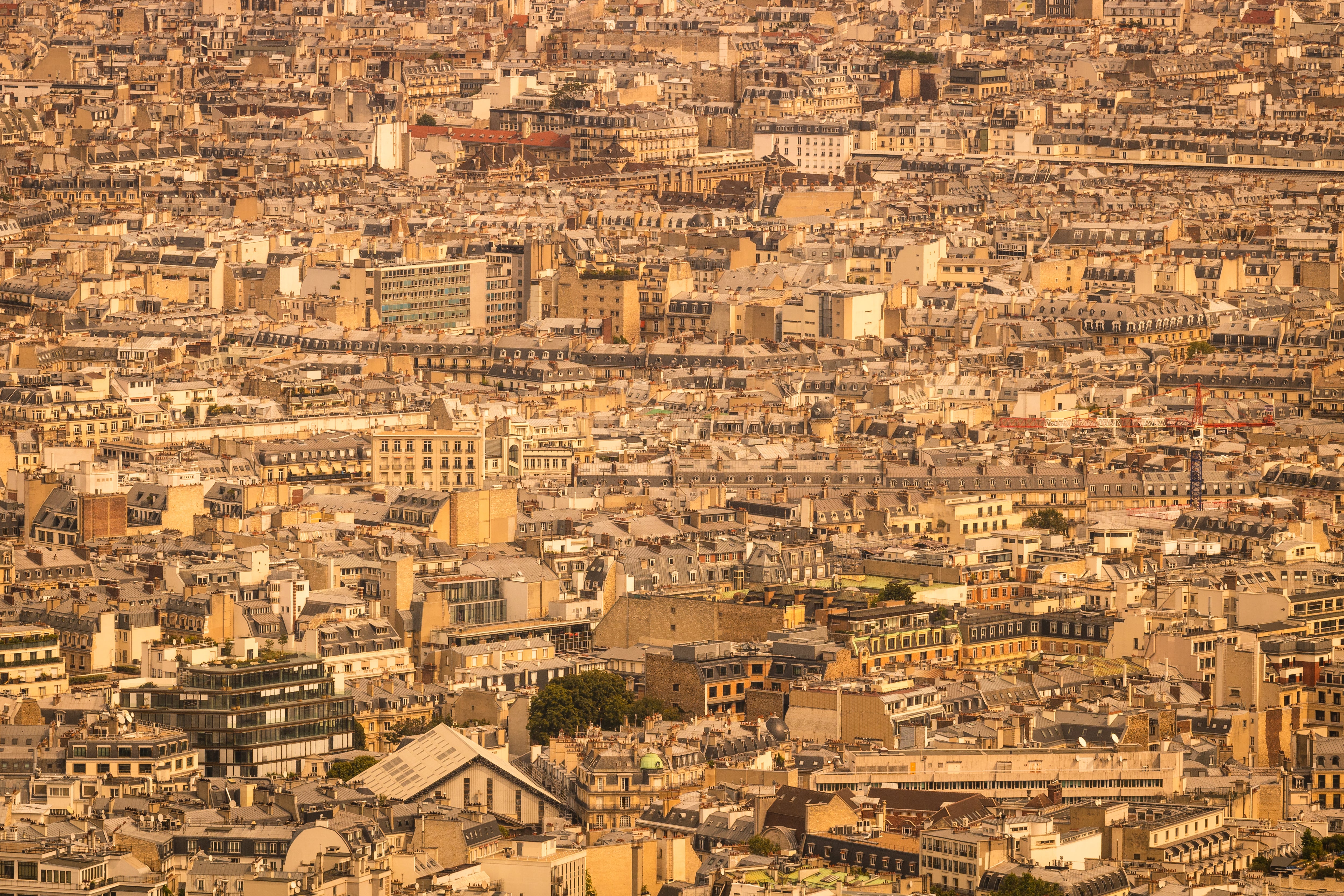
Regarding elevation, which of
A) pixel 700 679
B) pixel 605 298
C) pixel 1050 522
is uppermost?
pixel 605 298

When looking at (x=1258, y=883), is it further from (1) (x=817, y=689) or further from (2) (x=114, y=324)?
(2) (x=114, y=324)

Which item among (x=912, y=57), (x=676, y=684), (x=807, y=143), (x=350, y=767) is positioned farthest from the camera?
(x=912, y=57)

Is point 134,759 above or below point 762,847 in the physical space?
above

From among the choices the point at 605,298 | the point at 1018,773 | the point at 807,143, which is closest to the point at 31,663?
the point at 1018,773

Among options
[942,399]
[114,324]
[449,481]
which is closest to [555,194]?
[114,324]

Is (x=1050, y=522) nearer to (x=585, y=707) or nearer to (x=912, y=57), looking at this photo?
(x=585, y=707)

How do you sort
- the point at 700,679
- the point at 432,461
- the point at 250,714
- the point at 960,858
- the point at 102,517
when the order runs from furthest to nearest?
the point at 432,461
the point at 102,517
the point at 700,679
the point at 250,714
the point at 960,858

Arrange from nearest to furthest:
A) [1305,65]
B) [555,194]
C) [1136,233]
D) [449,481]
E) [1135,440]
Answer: [449,481] < [1135,440] < [1136,233] < [555,194] < [1305,65]

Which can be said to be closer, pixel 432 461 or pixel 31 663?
pixel 31 663
